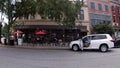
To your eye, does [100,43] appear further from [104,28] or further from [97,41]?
[104,28]

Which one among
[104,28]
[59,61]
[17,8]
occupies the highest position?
[17,8]

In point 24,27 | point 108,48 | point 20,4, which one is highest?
point 20,4

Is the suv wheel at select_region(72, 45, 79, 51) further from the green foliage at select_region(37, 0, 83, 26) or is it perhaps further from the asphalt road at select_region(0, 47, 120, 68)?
the green foliage at select_region(37, 0, 83, 26)

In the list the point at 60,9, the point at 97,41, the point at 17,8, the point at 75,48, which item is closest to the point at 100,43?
the point at 97,41

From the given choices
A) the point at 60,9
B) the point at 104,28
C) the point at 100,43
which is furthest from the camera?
the point at 104,28

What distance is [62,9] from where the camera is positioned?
30656mm

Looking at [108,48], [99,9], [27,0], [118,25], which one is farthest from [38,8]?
[118,25]

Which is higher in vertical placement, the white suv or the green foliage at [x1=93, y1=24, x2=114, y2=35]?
the green foliage at [x1=93, y1=24, x2=114, y2=35]

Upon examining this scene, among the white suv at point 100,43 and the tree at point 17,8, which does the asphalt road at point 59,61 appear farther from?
the tree at point 17,8

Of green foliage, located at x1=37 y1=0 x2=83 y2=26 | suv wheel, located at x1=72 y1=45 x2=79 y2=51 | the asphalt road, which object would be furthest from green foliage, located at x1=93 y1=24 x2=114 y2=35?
the asphalt road

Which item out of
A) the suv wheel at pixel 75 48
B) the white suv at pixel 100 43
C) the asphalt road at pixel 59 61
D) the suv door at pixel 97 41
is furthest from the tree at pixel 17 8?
the asphalt road at pixel 59 61

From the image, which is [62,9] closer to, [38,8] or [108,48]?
[38,8]

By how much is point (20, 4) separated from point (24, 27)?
→ 7252mm

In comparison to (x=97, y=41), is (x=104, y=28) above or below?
above
